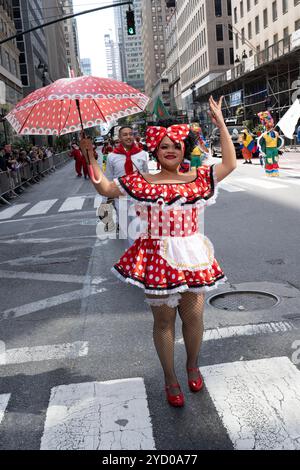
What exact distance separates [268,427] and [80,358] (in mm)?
1835

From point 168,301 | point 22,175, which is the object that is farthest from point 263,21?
point 168,301

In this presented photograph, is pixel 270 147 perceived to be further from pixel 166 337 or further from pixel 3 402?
pixel 3 402

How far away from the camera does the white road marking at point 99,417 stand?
3209mm

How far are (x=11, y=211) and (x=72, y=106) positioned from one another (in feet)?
40.3

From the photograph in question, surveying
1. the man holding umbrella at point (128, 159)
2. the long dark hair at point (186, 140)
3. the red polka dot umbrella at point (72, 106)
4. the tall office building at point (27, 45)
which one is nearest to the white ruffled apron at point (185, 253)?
the long dark hair at point (186, 140)

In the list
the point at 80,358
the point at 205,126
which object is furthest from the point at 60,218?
the point at 205,126

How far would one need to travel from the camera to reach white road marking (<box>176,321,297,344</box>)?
481 centimetres

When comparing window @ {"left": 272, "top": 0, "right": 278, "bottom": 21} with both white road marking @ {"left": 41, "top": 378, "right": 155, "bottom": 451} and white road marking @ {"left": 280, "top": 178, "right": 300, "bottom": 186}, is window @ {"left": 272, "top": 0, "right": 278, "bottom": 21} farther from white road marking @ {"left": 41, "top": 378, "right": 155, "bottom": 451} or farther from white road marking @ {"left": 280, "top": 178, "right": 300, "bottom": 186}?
white road marking @ {"left": 41, "top": 378, "right": 155, "bottom": 451}

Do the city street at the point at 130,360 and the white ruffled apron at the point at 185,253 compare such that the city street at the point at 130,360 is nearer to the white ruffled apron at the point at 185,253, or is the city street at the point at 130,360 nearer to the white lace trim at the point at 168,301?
the white lace trim at the point at 168,301

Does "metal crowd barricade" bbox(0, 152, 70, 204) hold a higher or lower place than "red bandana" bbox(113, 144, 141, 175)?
lower

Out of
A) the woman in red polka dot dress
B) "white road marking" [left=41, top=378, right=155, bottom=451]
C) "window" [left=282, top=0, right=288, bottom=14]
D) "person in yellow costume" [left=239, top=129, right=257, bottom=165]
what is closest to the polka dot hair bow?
the woman in red polka dot dress

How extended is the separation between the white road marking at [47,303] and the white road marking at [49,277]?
42 centimetres

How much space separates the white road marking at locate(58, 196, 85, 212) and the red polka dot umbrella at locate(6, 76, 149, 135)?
10450 mm

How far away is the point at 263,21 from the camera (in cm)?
4975
